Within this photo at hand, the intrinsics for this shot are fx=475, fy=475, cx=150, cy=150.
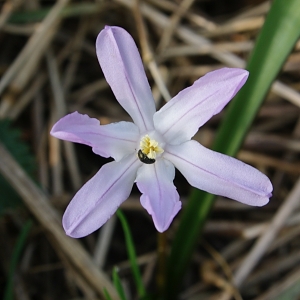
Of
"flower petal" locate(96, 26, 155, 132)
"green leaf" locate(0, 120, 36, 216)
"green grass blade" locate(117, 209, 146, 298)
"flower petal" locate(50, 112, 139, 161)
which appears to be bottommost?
"green grass blade" locate(117, 209, 146, 298)

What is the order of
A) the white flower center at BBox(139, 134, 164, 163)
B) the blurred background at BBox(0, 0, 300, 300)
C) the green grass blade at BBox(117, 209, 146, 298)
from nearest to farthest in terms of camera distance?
1. the white flower center at BBox(139, 134, 164, 163)
2. the green grass blade at BBox(117, 209, 146, 298)
3. the blurred background at BBox(0, 0, 300, 300)

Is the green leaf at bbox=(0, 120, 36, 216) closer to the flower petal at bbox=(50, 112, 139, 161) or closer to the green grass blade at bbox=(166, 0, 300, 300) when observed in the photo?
the green grass blade at bbox=(166, 0, 300, 300)

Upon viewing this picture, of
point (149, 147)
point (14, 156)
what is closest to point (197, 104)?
point (149, 147)

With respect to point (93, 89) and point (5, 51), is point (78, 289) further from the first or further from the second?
point (5, 51)

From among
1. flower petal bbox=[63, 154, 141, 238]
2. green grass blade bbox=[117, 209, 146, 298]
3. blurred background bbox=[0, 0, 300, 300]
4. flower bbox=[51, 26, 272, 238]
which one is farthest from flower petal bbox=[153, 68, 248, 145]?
blurred background bbox=[0, 0, 300, 300]

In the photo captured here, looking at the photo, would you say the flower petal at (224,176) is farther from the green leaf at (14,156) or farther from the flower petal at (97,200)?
the green leaf at (14,156)

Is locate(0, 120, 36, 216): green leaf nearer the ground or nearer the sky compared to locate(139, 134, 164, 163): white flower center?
nearer the sky
